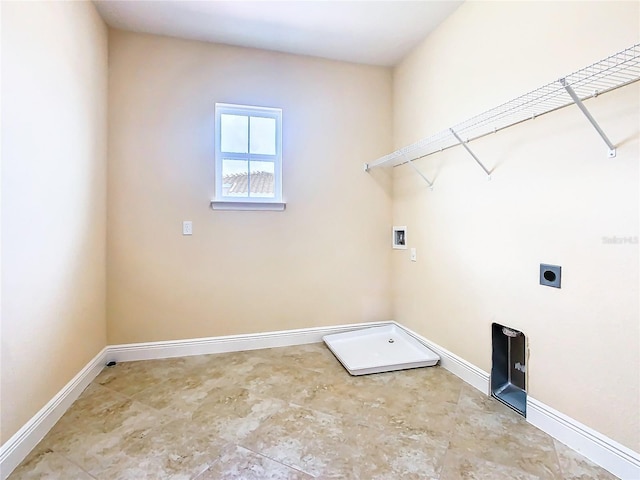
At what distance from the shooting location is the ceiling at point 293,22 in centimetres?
217

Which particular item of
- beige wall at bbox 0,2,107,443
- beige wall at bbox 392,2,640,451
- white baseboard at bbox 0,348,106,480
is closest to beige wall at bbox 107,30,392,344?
beige wall at bbox 0,2,107,443

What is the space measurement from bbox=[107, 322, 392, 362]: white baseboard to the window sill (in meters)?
1.11

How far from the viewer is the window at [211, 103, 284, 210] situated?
106 inches

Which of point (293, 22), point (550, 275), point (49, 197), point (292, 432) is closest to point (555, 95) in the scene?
point (550, 275)

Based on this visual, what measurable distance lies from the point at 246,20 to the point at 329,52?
0.78 m

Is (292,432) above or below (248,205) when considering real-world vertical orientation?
below

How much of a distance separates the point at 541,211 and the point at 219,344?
2.50 metres

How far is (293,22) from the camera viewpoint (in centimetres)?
235

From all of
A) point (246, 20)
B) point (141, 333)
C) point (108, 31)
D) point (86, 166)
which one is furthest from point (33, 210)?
point (246, 20)

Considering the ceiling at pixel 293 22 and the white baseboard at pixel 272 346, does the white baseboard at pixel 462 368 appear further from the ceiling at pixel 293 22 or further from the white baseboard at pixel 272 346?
the ceiling at pixel 293 22

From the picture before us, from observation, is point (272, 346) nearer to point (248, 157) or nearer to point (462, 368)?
point (462, 368)

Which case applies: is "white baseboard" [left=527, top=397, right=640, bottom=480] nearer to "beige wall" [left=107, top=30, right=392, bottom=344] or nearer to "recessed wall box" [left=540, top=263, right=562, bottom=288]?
"recessed wall box" [left=540, top=263, right=562, bottom=288]

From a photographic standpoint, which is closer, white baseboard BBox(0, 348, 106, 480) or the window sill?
white baseboard BBox(0, 348, 106, 480)

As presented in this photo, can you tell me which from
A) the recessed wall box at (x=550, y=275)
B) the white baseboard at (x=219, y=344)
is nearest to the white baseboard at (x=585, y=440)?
the recessed wall box at (x=550, y=275)
